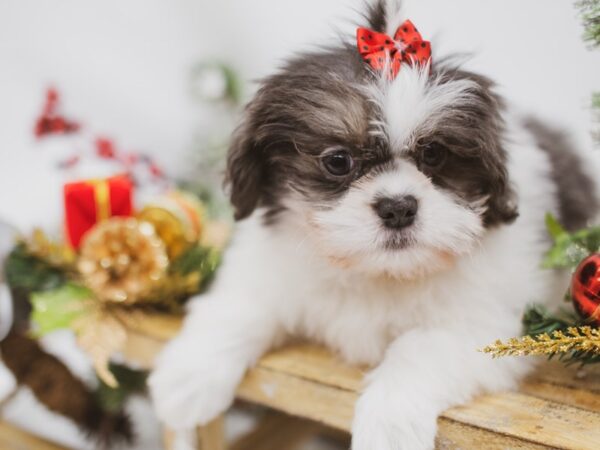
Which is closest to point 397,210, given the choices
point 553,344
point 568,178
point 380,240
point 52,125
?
point 380,240

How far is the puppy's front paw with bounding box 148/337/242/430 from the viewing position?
1.76 m

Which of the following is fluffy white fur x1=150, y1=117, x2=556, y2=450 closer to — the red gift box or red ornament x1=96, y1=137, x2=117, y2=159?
the red gift box

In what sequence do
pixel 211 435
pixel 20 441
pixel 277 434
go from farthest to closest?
pixel 277 434, pixel 20 441, pixel 211 435

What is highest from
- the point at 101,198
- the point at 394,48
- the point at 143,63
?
the point at 394,48

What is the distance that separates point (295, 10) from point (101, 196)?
4.92 ft

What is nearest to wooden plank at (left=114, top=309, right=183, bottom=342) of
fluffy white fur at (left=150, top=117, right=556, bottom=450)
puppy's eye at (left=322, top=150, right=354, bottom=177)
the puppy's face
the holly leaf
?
fluffy white fur at (left=150, top=117, right=556, bottom=450)

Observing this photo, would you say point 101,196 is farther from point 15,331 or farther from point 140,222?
point 15,331

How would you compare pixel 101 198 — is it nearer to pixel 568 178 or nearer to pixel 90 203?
pixel 90 203

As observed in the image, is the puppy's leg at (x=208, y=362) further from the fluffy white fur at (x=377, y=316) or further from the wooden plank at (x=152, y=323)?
the wooden plank at (x=152, y=323)

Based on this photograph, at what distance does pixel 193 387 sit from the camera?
1764 mm

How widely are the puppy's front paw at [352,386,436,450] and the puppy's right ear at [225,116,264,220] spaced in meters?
0.66

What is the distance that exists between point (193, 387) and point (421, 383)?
606 mm

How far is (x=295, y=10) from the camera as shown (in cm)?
328

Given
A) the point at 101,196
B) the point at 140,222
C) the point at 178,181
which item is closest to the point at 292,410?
the point at 140,222
